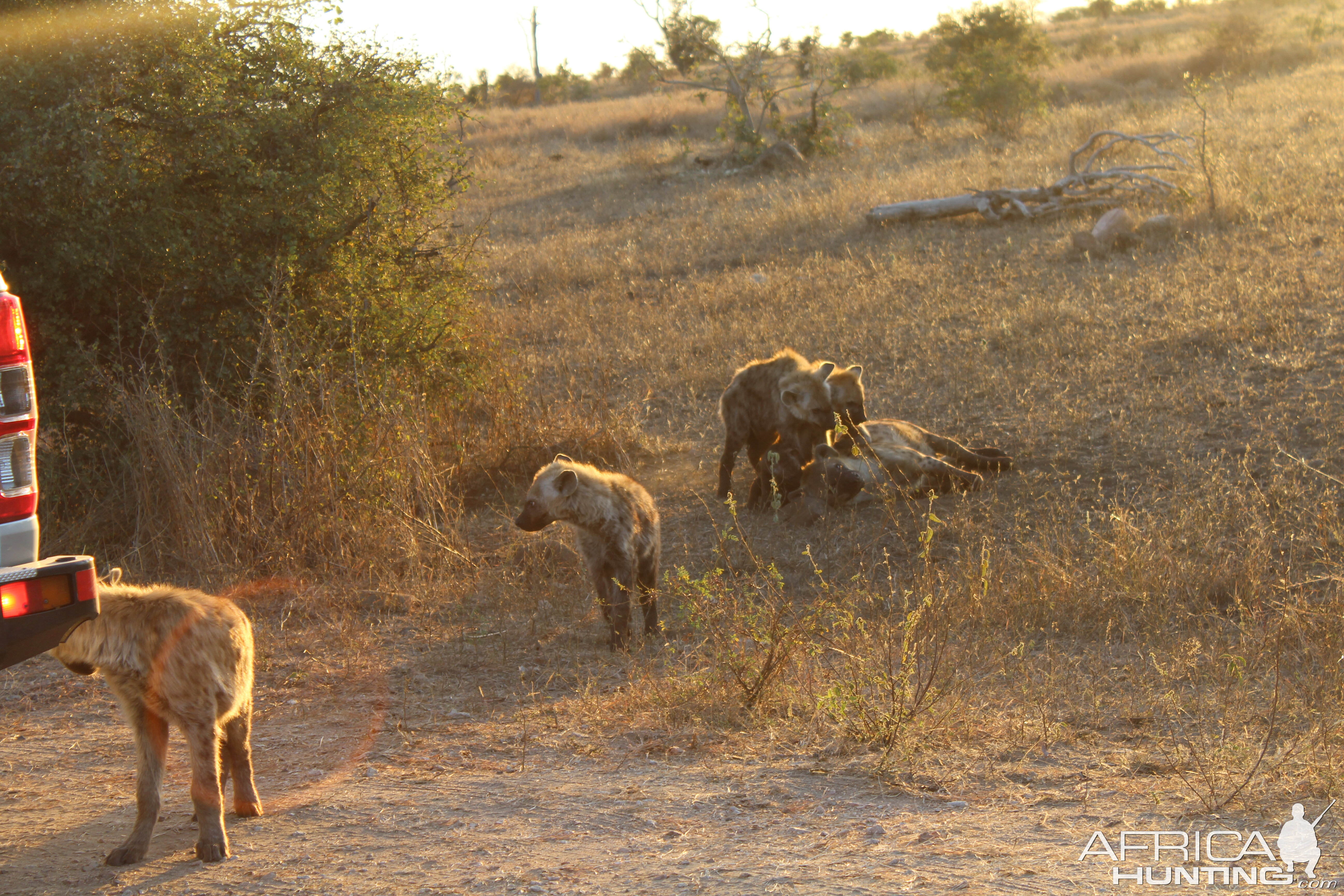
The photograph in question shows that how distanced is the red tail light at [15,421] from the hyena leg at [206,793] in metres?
0.78

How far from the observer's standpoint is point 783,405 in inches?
→ 302

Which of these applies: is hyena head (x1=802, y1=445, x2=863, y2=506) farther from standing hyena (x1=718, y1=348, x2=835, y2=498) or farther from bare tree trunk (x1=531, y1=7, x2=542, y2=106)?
bare tree trunk (x1=531, y1=7, x2=542, y2=106)

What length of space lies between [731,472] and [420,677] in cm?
341

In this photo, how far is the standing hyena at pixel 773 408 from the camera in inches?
300

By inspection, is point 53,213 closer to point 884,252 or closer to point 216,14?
point 216,14

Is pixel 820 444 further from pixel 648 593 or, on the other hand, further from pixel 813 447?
pixel 648 593

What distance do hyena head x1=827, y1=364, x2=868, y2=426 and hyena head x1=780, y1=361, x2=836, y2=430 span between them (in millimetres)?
50

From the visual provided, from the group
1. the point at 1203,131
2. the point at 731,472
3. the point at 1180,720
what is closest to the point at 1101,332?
the point at 731,472

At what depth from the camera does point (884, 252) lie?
12.5m

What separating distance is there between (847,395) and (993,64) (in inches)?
508

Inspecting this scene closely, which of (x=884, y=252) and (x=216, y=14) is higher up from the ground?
(x=216, y=14)

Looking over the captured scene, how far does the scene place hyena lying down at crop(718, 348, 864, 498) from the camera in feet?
25.0

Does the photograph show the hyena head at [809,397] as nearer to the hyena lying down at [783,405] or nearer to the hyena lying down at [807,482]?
the hyena lying down at [783,405]

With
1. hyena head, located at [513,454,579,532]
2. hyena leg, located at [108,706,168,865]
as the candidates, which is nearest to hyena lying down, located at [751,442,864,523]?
hyena head, located at [513,454,579,532]
